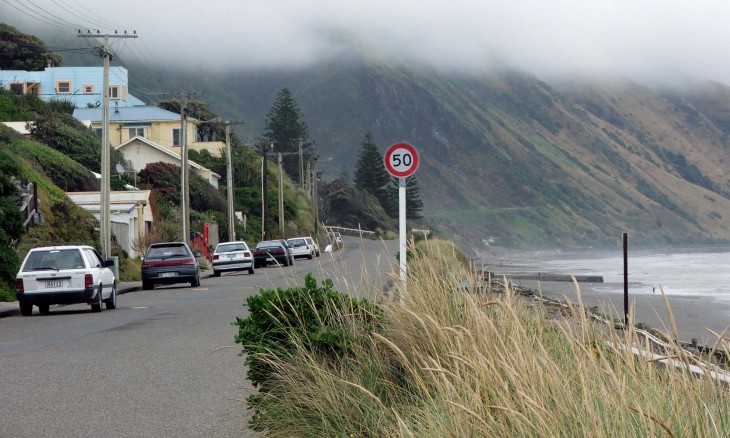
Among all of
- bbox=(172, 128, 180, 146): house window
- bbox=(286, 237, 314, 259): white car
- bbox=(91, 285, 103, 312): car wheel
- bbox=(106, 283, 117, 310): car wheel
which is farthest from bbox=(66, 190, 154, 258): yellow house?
bbox=(172, 128, 180, 146): house window

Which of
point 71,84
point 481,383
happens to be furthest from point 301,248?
point 481,383

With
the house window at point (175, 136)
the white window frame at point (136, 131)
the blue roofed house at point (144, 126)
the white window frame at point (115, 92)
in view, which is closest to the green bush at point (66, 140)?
the blue roofed house at point (144, 126)

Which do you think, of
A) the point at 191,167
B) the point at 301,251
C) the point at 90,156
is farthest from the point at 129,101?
the point at 301,251

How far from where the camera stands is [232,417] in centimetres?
991

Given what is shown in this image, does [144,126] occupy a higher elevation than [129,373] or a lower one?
higher

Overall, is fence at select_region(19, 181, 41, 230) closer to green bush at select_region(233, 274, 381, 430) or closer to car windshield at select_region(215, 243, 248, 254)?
car windshield at select_region(215, 243, 248, 254)

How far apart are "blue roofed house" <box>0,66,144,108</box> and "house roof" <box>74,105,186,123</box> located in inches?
304

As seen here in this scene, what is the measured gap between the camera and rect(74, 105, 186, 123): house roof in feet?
333

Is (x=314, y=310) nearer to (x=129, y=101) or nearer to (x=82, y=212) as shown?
(x=82, y=212)

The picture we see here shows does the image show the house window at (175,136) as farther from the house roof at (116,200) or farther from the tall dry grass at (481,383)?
the tall dry grass at (481,383)

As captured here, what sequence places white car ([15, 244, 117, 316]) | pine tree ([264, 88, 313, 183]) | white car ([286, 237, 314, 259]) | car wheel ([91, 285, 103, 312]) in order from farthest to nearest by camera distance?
1. pine tree ([264, 88, 313, 183])
2. white car ([286, 237, 314, 259])
3. car wheel ([91, 285, 103, 312])
4. white car ([15, 244, 117, 316])

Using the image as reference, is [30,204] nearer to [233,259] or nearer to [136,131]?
[233,259]

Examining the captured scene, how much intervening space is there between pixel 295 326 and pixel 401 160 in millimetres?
7715

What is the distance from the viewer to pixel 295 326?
29.6 feet
